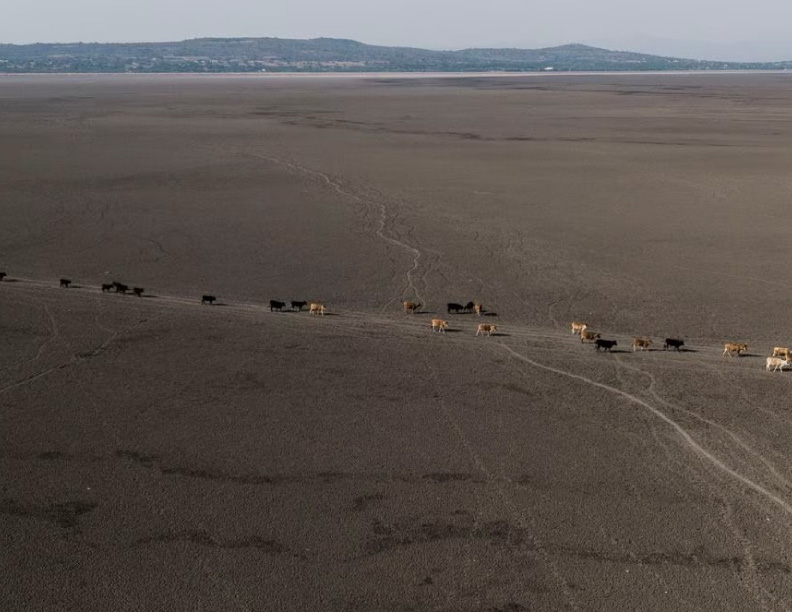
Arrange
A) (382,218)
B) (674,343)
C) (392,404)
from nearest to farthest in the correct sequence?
(392,404) → (674,343) → (382,218)

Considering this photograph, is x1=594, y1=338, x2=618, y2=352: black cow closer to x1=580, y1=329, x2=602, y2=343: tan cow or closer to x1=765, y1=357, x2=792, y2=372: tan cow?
x1=580, y1=329, x2=602, y2=343: tan cow

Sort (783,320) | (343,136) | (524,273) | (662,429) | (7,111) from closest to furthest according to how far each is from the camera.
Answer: (662,429) < (783,320) < (524,273) < (343,136) < (7,111)

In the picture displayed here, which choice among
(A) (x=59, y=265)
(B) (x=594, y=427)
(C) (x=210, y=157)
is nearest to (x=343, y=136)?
(C) (x=210, y=157)

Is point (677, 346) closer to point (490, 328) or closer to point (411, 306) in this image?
point (490, 328)

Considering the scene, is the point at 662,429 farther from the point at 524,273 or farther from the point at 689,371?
the point at 524,273

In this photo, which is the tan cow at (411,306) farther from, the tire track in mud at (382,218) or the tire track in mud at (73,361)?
the tire track in mud at (73,361)

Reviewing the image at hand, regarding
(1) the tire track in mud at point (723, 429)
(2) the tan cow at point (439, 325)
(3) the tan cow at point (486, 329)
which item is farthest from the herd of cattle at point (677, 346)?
(2) the tan cow at point (439, 325)

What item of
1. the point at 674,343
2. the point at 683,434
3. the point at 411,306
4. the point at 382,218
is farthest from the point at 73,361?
the point at 382,218
